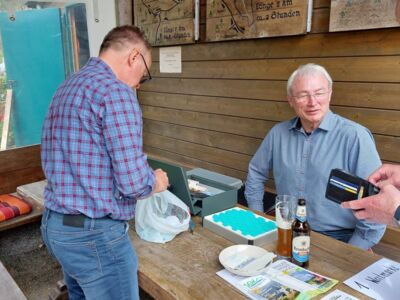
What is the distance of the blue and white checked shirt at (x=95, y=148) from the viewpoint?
3.65 feet

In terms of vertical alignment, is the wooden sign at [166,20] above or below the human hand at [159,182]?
above

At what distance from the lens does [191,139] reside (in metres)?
3.41

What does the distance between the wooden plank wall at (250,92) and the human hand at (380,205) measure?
43.2 inches

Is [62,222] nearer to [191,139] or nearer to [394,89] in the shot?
[394,89]

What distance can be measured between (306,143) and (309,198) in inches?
11.0

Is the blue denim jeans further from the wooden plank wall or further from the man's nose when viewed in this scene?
the wooden plank wall

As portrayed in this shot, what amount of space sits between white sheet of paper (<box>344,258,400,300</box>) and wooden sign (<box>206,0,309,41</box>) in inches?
61.9

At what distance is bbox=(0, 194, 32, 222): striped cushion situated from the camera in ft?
8.86

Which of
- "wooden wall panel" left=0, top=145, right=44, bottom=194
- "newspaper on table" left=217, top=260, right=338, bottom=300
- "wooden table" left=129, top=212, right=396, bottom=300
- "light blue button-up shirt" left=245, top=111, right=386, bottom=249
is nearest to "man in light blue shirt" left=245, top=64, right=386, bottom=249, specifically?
"light blue button-up shirt" left=245, top=111, right=386, bottom=249

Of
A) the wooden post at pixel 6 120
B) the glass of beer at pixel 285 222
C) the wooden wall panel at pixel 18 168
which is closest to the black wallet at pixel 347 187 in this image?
the glass of beer at pixel 285 222

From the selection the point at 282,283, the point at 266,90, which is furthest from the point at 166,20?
the point at 282,283

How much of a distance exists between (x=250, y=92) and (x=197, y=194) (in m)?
1.29

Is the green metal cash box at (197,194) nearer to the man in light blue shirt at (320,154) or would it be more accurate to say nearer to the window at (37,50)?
the man in light blue shirt at (320,154)

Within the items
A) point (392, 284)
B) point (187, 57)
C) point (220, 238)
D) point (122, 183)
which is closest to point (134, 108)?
point (122, 183)
